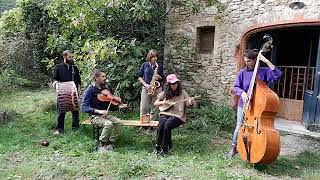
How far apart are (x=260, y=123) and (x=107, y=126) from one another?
2.38 m

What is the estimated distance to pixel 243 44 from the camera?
8.61 meters

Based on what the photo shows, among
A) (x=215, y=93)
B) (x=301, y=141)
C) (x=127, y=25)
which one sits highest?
(x=127, y=25)

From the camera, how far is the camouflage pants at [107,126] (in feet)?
19.8

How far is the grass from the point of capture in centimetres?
489

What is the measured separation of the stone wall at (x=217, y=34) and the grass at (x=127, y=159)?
2.06 meters

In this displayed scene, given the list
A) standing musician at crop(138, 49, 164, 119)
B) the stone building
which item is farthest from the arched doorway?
standing musician at crop(138, 49, 164, 119)

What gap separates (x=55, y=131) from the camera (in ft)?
23.1

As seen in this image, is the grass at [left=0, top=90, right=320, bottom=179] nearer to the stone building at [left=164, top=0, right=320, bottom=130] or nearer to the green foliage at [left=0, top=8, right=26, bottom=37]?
the stone building at [left=164, top=0, right=320, bottom=130]

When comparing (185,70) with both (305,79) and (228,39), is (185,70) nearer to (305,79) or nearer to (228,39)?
(228,39)

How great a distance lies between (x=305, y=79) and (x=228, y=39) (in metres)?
1.89

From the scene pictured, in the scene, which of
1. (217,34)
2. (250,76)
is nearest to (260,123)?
(250,76)

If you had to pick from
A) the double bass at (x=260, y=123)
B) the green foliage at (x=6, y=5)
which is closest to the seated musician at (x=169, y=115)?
the double bass at (x=260, y=123)

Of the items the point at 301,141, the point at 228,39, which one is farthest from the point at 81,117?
the point at 301,141

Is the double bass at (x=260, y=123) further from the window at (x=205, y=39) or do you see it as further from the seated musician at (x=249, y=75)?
the window at (x=205, y=39)
